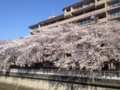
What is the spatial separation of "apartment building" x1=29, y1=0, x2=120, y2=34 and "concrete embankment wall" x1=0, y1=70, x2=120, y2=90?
11.0 metres

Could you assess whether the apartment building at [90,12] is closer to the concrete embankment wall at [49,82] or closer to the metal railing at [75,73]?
the metal railing at [75,73]

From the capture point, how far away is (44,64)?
80.9 feet

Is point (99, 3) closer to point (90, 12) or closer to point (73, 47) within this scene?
point (90, 12)

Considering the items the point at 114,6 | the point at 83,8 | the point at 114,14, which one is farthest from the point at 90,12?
the point at 114,14

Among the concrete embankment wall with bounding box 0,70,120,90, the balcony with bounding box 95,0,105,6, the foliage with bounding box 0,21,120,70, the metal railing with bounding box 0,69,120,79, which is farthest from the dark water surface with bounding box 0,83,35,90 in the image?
the balcony with bounding box 95,0,105,6

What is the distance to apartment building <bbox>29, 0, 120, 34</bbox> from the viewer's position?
86.8ft

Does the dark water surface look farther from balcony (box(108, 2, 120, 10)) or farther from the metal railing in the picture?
balcony (box(108, 2, 120, 10))

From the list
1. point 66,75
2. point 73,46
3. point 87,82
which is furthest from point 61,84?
point 73,46

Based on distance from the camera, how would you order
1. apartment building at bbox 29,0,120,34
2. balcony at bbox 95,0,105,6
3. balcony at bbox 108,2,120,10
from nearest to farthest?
1. balcony at bbox 108,2,120,10
2. apartment building at bbox 29,0,120,34
3. balcony at bbox 95,0,105,6

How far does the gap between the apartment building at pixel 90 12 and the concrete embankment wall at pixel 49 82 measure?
1096 cm

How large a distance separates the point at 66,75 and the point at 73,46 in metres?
3.61

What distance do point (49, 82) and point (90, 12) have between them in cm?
1887

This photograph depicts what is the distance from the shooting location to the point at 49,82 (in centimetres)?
1677

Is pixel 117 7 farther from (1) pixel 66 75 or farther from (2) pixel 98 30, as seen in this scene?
(1) pixel 66 75
